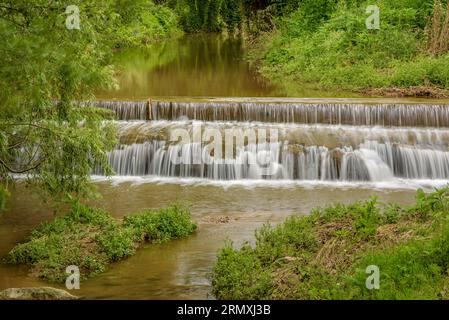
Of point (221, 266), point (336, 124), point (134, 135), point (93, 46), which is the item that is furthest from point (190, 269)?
point (336, 124)

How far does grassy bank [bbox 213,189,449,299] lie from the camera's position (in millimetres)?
7781

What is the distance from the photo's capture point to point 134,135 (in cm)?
1706

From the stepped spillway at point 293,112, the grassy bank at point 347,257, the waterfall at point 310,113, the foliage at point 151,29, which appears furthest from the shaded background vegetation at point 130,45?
the grassy bank at point 347,257

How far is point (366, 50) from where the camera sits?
24.7m

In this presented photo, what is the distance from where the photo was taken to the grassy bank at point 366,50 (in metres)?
21.5

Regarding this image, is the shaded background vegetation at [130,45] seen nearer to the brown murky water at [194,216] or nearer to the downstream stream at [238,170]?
the brown murky water at [194,216]

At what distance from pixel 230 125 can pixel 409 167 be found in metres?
4.91

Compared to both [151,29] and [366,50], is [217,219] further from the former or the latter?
[151,29]

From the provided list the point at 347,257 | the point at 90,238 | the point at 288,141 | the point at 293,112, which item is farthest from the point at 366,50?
the point at 347,257

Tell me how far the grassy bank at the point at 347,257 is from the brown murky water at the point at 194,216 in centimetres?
69

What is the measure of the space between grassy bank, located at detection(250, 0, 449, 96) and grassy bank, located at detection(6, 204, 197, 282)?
11.7 metres

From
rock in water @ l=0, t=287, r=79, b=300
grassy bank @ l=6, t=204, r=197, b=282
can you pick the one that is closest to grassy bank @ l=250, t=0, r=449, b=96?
grassy bank @ l=6, t=204, r=197, b=282

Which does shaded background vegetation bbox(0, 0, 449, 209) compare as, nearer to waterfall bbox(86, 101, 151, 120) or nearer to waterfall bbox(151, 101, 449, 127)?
waterfall bbox(86, 101, 151, 120)

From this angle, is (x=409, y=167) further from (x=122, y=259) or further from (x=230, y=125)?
(x=122, y=259)
